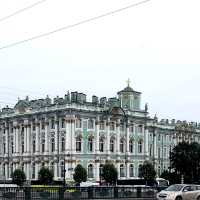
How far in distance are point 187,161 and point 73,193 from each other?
3659 cm

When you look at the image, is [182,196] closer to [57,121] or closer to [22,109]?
[57,121]

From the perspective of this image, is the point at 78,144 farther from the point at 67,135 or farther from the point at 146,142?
the point at 146,142

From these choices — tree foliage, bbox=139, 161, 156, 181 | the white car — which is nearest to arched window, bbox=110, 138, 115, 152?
tree foliage, bbox=139, 161, 156, 181

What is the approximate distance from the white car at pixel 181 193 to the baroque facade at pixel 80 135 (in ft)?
175

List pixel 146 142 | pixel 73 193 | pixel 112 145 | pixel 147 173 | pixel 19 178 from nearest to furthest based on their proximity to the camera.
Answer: pixel 73 193 < pixel 19 178 < pixel 147 173 < pixel 112 145 < pixel 146 142

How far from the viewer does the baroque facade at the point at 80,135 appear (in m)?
88.4

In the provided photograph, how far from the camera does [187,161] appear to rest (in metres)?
72.1

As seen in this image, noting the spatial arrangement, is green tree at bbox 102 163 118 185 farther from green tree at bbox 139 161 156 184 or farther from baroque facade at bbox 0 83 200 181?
baroque facade at bbox 0 83 200 181

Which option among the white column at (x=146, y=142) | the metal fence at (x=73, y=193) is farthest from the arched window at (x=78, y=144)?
the metal fence at (x=73, y=193)

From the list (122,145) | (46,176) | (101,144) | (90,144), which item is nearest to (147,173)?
(101,144)

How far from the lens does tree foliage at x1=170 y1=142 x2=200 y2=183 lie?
2827 inches

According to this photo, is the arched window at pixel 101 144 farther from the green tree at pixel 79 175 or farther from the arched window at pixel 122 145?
the green tree at pixel 79 175

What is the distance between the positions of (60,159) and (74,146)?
3271 millimetres

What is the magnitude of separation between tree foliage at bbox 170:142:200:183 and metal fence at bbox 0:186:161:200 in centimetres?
2851
